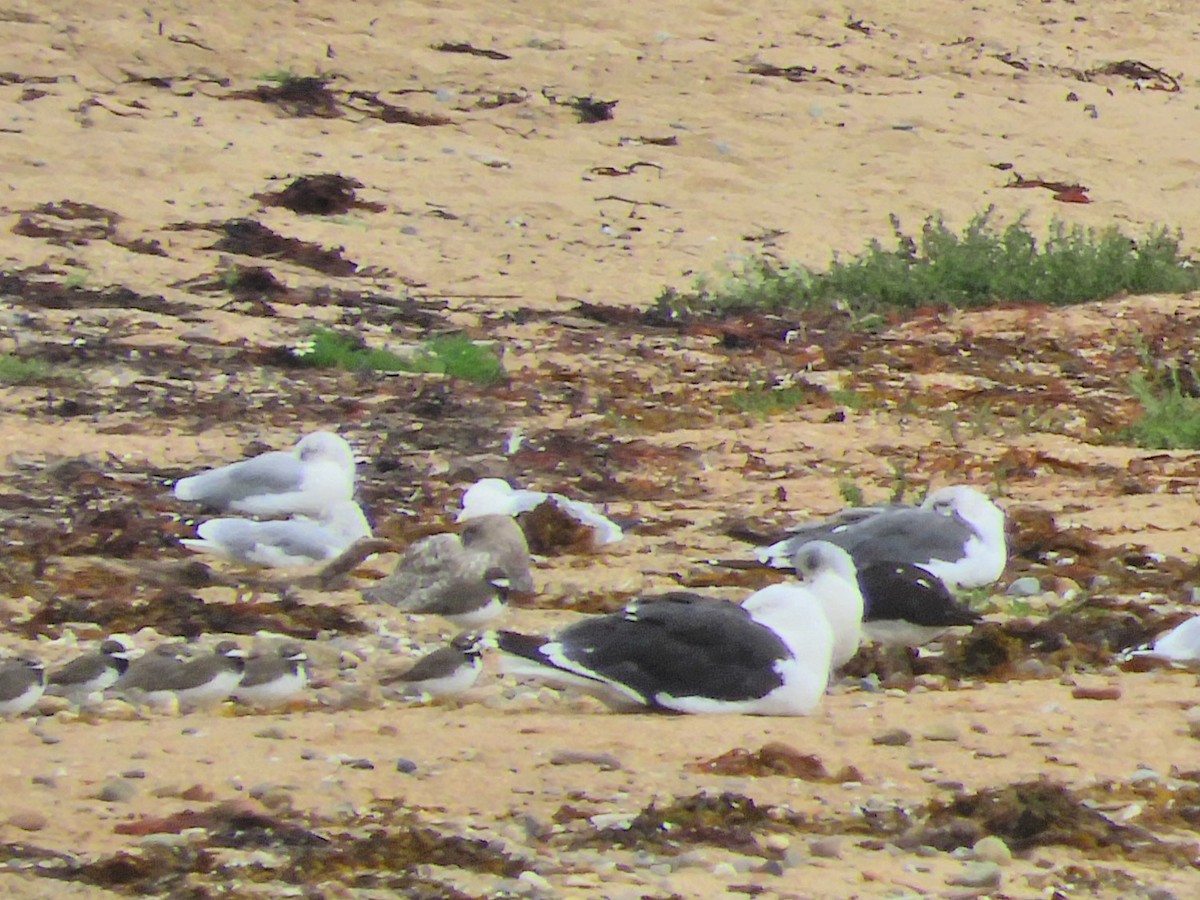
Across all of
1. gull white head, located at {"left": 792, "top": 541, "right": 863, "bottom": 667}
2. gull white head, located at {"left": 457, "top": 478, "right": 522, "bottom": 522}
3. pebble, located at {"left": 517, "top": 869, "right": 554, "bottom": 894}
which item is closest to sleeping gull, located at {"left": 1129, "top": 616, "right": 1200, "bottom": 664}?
gull white head, located at {"left": 792, "top": 541, "right": 863, "bottom": 667}

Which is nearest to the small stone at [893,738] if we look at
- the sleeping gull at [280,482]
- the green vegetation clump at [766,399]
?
the sleeping gull at [280,482]

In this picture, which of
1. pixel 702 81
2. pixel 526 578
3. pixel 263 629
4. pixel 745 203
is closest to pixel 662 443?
pixel 526 578

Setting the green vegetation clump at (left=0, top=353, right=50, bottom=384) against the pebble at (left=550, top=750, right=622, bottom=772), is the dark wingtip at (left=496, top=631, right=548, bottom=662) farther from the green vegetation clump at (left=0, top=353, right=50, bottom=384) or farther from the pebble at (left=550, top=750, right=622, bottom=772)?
the green vegetation clump at (left=0, top=353, right=50, bottom=384)

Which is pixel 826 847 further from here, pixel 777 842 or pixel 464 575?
pixel 464 575

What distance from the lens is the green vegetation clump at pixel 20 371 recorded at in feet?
28.2

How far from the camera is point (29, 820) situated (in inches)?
149

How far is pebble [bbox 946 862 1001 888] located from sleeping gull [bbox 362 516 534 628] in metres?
2.28

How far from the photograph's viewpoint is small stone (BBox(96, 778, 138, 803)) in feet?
13.0

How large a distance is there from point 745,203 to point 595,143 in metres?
1.42

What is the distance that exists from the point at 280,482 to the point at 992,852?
11.8ft

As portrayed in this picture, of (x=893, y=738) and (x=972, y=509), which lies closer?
(x=893, y=738)

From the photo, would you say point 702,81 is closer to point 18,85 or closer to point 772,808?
point 18,85

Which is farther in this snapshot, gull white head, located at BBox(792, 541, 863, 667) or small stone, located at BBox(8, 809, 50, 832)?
gull white head, located at BBox(792, 541, 863, 667)

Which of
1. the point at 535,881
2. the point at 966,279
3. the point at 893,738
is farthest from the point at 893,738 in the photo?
the point at 966,279
